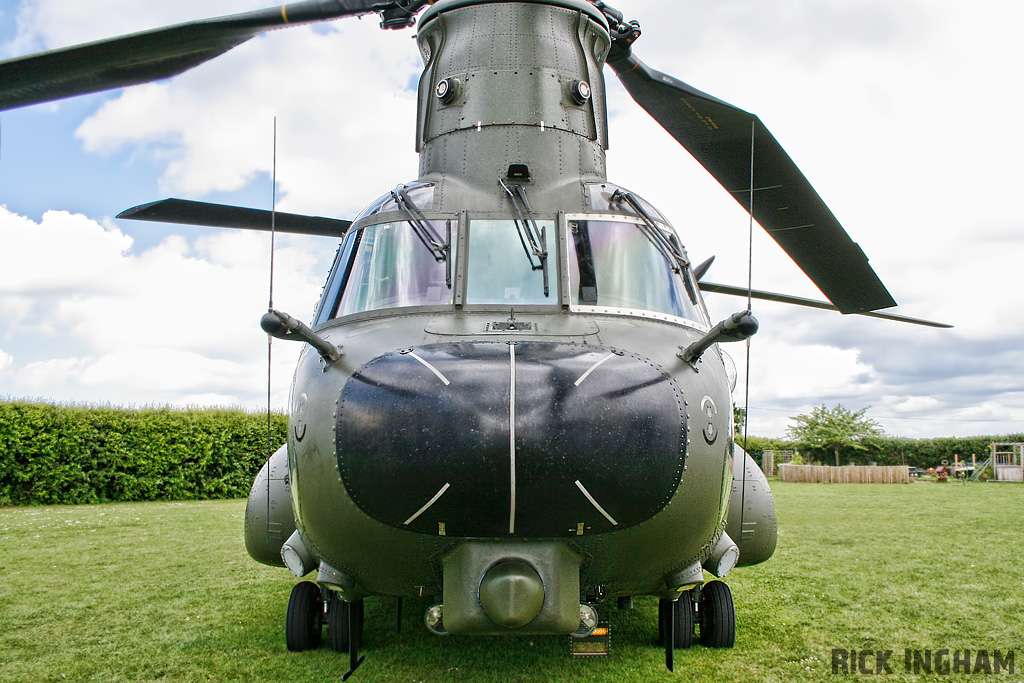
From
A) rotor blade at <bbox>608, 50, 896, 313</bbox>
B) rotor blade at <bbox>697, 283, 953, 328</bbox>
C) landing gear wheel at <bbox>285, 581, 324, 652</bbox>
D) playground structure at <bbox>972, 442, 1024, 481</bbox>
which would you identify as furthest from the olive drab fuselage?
playground structure at <bbox>972, 442, 1024, 481</bbox>

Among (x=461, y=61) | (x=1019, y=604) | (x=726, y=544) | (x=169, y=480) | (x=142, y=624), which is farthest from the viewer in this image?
(x=169, y=480)

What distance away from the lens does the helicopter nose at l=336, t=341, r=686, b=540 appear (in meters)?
3.05

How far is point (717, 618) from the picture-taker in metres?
5.03

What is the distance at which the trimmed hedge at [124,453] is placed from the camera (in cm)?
1642

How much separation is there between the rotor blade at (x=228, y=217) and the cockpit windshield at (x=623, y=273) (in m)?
2.49

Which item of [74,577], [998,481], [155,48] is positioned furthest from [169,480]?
[998,481]

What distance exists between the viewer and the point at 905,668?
4.68 meters

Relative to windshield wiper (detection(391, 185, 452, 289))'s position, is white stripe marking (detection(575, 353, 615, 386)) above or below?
below

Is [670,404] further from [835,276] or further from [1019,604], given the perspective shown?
[1019,604]

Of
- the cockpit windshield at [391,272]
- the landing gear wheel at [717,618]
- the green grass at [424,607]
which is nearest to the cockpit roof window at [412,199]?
the cockpit windshield at [391,272]

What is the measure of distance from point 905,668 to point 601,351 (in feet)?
9.97

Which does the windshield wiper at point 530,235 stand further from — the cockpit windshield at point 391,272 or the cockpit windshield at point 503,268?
the cockpit windshield at point 391,272

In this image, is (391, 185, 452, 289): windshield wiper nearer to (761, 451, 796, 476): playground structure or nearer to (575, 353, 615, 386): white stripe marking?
(575, 353, 615, 386): white stripe marking

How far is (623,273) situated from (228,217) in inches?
142
